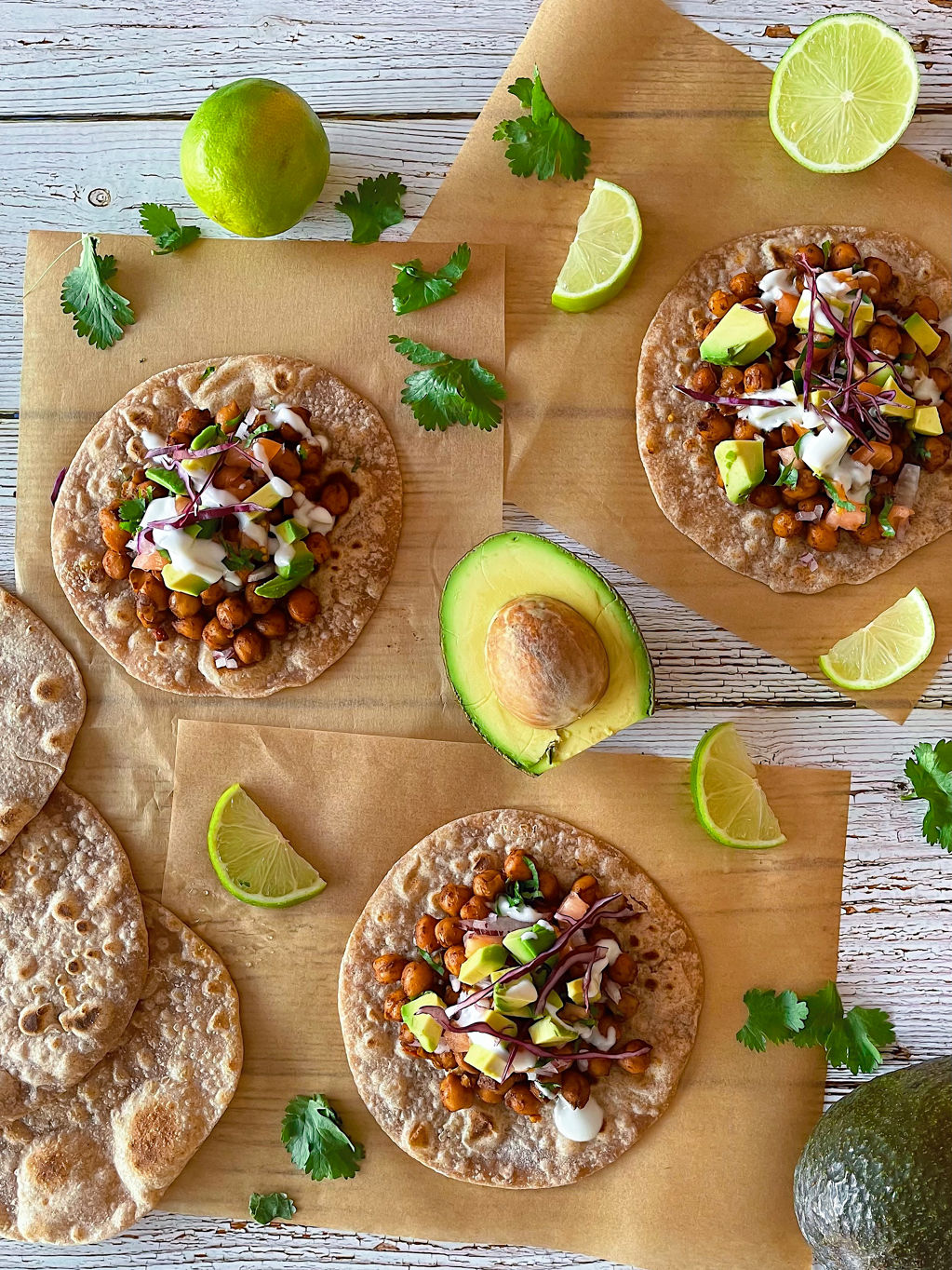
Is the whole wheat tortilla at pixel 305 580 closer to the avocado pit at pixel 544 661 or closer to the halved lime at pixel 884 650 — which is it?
the avocado pit at pixel 544 661

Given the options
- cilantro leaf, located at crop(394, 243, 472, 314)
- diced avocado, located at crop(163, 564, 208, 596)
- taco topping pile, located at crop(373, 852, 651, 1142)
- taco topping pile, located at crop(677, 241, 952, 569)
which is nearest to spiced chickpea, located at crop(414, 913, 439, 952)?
taco topping pile, located at crop(373, 852, 651, 1142)

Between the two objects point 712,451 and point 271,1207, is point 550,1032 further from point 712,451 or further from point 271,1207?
point 712,451

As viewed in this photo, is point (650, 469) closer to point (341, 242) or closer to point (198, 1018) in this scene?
point (341, 242)

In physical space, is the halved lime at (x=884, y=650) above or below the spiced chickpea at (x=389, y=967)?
above

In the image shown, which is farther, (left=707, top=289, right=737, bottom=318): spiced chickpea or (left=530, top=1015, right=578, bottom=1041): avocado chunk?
(left=707, top=289, right=737, bottom=318): spiced chickpea

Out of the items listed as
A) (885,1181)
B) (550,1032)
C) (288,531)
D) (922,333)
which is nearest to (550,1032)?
(550,1032)

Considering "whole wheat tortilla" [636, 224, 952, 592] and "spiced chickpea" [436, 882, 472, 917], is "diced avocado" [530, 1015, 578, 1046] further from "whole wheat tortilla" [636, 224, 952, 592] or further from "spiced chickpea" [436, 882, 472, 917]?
"whole wheat tortilla" [636, 224, 952, 592]

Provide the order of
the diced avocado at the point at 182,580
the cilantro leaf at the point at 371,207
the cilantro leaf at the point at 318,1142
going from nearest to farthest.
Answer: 1. the diced avocado at the point at 182,580
2. the cilantro leaf at the point at 318,1142
3. the cilantro leaf at the point at 371,207

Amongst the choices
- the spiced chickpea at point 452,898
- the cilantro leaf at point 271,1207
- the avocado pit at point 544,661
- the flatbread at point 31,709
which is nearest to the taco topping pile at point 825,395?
the avocado pit at point 544,661
